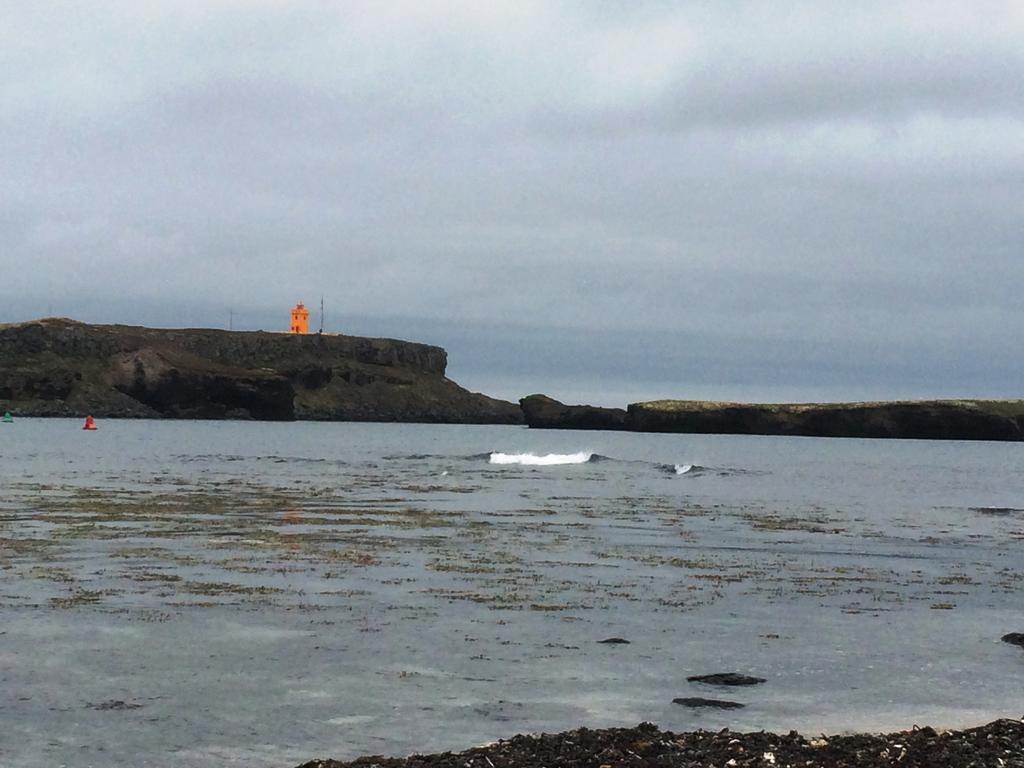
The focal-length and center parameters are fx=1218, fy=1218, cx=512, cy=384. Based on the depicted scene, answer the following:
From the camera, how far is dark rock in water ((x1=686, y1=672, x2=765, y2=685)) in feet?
58.0

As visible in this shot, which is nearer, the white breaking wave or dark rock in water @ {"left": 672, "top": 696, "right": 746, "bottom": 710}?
dark rock in water @ {"left": 672, "top": 696, "right": 746, "bottom": 710}

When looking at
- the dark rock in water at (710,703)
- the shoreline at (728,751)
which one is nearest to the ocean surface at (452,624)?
the dark rock in water at (710,703)

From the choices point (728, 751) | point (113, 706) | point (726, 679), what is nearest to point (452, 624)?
point (726, 679)

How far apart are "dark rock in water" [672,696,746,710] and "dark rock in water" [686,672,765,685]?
3.69ft

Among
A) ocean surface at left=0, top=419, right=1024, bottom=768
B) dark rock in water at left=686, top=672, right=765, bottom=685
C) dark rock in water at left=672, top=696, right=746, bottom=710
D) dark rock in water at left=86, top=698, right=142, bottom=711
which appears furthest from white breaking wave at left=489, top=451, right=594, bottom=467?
dark rock in water at left=86, top=698, right=142, bottom=711

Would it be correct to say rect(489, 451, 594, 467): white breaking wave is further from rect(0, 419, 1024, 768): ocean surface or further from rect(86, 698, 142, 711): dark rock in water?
rect(86, 698, 142, 711): dark rock in water

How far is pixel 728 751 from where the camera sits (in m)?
13.0

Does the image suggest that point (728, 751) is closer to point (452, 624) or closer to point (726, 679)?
point (726, 679)

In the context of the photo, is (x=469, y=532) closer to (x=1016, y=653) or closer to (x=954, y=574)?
(x=954, y=574)

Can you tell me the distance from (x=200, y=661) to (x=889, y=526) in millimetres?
37683

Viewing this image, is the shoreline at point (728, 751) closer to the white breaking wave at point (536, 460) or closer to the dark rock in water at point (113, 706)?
the dark rock in water at point (113, 706)

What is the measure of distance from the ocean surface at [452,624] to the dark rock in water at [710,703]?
240mm

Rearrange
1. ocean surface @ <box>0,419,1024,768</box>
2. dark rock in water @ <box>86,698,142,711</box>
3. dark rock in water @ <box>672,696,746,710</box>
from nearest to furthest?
ocean surface @ <box>0,419,1024,768</box> → dark rock in water @ <box>86,698,142,711</box> → dark rock in water @ <box>672,696,746,710</box>

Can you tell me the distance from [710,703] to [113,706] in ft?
25.5
